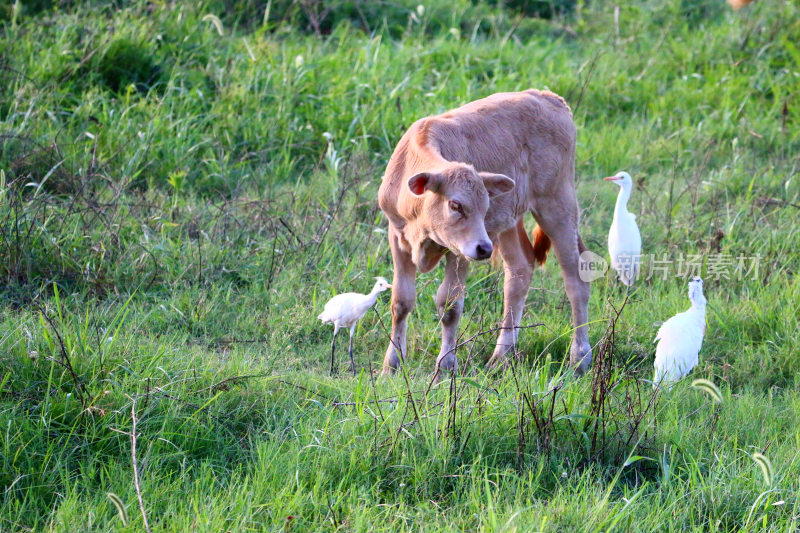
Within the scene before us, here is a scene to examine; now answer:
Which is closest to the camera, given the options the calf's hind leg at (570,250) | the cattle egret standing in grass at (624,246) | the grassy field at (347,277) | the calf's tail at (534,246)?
the grassy field at (347,277)

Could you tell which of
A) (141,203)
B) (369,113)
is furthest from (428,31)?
(141,203)

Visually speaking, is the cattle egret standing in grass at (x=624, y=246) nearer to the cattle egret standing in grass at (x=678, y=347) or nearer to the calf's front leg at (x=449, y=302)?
the cattle egret standing in grass at (x=678, y=347)

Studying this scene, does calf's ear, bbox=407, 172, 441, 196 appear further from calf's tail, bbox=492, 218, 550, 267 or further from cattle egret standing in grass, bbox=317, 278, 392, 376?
calf's tail, bbox=492, 218, 550, 267

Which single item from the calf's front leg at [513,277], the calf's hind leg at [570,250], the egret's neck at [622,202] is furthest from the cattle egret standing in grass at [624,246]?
the calf's front leg at [513,277]

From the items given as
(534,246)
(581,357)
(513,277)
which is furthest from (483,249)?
(534,246)

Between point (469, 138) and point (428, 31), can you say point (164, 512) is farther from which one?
point (428, 31)

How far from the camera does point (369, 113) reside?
857cm

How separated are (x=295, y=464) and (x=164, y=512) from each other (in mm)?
601

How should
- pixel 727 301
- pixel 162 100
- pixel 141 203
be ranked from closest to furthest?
1. pixel 727 301
2. pixel 141 203
3. pixel 162 100

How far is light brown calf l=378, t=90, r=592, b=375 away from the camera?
491cm

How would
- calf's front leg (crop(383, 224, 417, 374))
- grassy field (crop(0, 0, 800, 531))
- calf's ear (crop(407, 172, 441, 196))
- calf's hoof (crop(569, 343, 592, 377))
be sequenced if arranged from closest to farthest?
grassy field (crop(0, 0, 800, 531))
calf's ear (crop(407, 172, 441, 196))
calf's front leg (crop(383, 224, 417, 374))
calf's hoof (crop(569, 343, 592, 377))

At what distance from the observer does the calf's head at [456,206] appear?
4824mm

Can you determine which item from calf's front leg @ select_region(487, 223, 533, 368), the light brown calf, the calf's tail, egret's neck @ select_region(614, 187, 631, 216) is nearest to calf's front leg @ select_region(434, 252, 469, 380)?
the light brown calf

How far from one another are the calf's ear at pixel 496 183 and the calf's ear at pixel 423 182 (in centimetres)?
33
